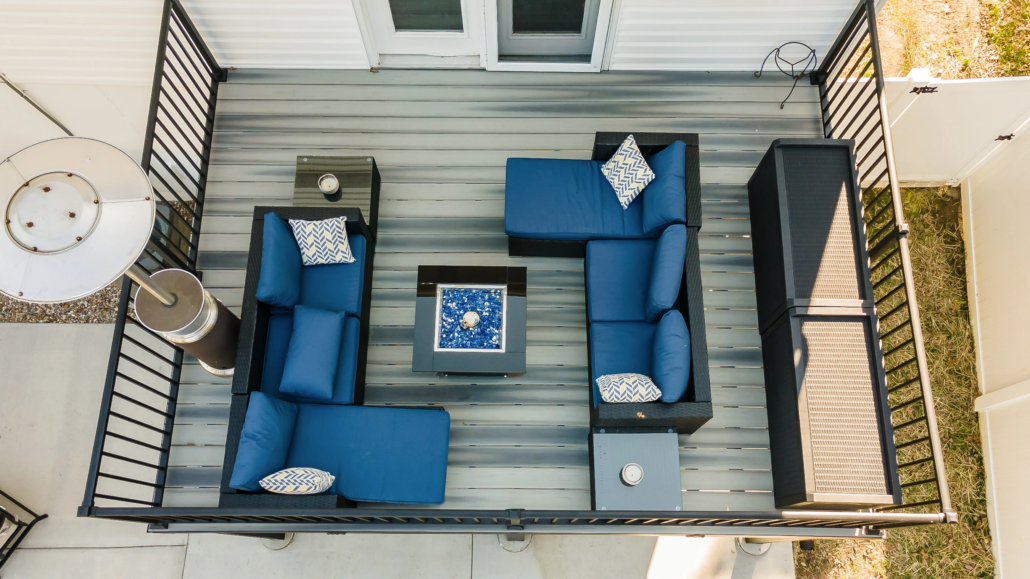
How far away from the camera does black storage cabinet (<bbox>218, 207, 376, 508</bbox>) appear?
3643mm

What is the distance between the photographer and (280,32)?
5020 mm

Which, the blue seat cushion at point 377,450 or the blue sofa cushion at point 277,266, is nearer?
the blue seat cushion at point 377,450

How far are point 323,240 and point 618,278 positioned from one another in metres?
2.17

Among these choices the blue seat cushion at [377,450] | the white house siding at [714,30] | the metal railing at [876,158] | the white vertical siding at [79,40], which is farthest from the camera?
the white house siding at [714,30]

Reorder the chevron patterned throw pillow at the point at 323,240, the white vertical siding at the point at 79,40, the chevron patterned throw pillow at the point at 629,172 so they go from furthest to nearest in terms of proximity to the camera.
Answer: the white vertical siding at the point at 79,40, the chevron patterned throw pillow at the point at 629,172, the chevron patterned throw pillow at the point at 323,240

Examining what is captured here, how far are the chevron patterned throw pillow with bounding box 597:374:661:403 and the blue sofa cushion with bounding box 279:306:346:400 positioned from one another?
6.01 feet

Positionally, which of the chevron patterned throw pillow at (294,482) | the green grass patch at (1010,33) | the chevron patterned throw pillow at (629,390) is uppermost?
the green grass patch at (1010,33)

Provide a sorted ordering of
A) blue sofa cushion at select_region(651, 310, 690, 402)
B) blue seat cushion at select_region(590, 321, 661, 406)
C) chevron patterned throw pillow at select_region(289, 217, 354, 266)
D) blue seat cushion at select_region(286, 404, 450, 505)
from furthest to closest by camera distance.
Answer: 1. chevron patterned throw pillow at select_region(289, 217, 354, 266)
2. blue seat cushion at select_region(590, 321, 661, 406)
3. blue seat cushion at select_region(286, 404, 450, 505)
4. blue sofa cushion at select_region(651, 310, 690, 402)

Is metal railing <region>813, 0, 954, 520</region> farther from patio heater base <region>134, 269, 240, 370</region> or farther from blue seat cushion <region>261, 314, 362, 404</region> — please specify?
patio heater base <region>134, 269, 240, 370</region>

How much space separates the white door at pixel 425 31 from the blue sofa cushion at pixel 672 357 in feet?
9.70

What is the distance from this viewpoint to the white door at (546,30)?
4922 mm

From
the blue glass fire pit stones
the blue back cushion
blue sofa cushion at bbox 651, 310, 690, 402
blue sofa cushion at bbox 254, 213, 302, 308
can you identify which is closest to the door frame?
the blue back cushion

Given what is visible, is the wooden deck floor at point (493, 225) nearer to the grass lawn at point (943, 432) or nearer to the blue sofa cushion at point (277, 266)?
the blue sofa cushion at point (277, 266)

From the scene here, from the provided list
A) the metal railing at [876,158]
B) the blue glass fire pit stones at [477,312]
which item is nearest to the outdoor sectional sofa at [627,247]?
the blue glass fire pit stones at [477,312]
